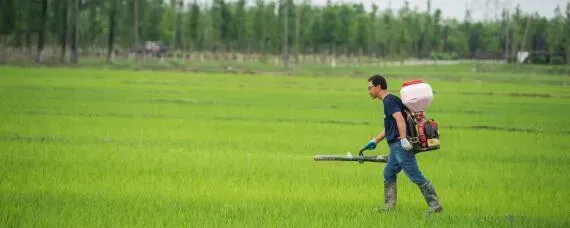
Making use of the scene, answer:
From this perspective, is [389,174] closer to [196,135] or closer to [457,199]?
[457,199]

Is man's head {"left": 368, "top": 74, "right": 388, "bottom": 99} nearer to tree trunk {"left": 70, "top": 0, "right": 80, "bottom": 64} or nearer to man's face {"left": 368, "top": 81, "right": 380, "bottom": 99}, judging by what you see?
man's face {"left": 368, "top": 81, "right": 380, "bottom": 99}

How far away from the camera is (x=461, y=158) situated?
51.2 ft

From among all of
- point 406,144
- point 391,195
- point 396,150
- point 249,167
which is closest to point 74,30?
point 249,167

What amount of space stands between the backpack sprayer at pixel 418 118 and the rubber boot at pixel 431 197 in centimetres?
39

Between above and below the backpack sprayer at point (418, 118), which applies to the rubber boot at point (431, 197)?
below

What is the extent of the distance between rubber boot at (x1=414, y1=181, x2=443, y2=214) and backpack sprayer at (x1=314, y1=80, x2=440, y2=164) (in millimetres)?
388

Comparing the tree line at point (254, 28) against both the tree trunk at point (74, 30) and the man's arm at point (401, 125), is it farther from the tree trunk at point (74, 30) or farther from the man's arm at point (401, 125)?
the man's arm at point (401, 125)

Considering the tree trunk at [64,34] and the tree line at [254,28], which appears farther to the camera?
the tree line at [254,28]

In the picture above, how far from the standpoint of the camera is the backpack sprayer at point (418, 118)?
30.7ft

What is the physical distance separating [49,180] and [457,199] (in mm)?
4488

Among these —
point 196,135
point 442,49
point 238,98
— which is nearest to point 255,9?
point 442,49

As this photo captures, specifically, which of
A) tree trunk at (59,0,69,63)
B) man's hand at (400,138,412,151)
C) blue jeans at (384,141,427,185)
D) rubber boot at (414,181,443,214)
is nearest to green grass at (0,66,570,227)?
rubber boot at (414,181,443,214)

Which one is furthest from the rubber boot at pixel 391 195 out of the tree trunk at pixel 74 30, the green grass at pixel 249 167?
the tree trunk at pixel 74 30

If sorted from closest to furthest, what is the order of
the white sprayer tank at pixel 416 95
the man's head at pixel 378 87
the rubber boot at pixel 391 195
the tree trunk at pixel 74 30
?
the white sprayer tank at pixel 416 95 < the man's head at pixel 378 87 < the rubber boot at pixel 391 195 < the tree trunk at pixel 74 30
